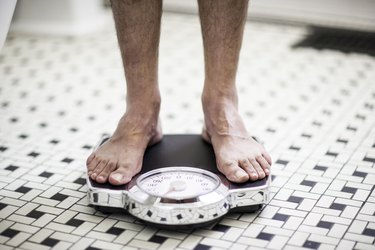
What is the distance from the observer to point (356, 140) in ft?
5.08

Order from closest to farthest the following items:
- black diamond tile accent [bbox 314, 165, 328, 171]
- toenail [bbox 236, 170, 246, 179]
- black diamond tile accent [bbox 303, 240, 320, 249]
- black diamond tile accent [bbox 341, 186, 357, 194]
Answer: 1. black diamond tile accent [bbox 303, 240, 320, 249]
2. toenail [bbox 236, 170, 246, 179]
3. black diamond tile accent [bbox 341, 186, 357, 194]
4. black diamond tile accent [bbox 314, 165, 328, 171]

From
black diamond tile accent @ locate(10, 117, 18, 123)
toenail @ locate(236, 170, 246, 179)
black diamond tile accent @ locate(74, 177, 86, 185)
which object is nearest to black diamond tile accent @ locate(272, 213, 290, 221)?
toenail @ locate(236, 170, 246, 179)

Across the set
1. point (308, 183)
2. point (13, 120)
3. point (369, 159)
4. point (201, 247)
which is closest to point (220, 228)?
point (201, 247)

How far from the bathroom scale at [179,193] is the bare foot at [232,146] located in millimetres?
21

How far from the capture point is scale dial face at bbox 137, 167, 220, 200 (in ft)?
3.72

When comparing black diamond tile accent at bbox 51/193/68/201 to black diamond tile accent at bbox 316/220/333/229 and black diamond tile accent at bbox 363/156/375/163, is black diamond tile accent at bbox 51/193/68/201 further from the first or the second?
black diamond tile accent at bbox 363/156/375/163

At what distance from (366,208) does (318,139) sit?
378 millimetres

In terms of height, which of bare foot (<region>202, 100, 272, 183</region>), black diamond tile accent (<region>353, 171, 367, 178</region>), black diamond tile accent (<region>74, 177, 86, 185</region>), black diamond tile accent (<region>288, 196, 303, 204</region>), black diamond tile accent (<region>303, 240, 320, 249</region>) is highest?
Answer: bare foot (<region>202, 100, 272, 183</region>)

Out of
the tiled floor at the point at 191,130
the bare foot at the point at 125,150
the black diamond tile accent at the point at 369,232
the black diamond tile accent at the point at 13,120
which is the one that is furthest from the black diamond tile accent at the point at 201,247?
the black diamond tile accent at the point at 13,120

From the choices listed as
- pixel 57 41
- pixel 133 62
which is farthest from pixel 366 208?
pixel 57 41

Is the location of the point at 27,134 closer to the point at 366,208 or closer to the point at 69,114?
the point at 69,114

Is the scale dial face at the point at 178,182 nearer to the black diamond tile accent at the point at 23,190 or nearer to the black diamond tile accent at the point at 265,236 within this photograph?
the black diamond tile accent at the point at 265,236

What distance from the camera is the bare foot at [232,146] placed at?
47.3 inches

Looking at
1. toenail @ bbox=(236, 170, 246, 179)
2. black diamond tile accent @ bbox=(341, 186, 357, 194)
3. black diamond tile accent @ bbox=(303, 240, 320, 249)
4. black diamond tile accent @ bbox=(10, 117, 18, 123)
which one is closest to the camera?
black diamond tile accent @ bbox=(303, 240, 320, 249)
